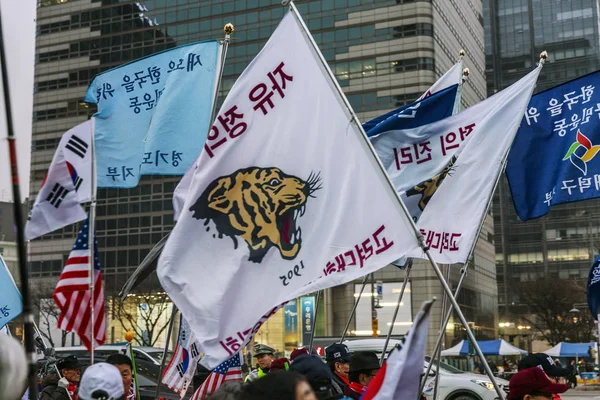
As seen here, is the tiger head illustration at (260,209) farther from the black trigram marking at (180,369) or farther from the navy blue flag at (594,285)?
the navy blue flag at (594,285)

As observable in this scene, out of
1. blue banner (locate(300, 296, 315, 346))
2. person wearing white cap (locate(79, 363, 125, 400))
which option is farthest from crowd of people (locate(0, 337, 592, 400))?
blue banner (locate(300, 296, 315, 346))

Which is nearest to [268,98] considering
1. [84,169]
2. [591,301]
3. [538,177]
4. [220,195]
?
[220,195]

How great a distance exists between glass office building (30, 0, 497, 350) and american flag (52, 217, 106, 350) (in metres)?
50.8

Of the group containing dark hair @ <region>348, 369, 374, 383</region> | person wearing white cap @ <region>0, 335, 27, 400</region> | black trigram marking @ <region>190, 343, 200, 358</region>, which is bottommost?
dark hair @ <region>348, 369, 374, 383</region>

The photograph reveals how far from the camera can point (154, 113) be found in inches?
370

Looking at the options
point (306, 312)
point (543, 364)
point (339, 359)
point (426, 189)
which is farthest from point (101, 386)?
point (306, 312)

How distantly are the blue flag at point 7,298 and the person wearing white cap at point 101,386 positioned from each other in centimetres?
628

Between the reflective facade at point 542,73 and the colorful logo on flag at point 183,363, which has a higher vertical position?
the reflective facade at point 542,73

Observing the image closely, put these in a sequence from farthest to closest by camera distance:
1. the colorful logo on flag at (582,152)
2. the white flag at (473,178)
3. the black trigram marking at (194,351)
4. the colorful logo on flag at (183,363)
Answer: the colorful logo on flag at (582,152)
the colorful logo on flag at (183,363)
the white flag at (473,178)
the black trigram marking at (194,351)

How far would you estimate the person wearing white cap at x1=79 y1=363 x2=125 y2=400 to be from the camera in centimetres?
462

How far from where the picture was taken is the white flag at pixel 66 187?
728 cm

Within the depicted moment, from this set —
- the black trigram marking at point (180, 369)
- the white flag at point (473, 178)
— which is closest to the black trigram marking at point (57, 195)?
the black trigram marking at point (180, 369)

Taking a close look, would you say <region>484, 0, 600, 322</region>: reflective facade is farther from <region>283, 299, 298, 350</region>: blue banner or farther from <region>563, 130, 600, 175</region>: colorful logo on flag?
<region>563, 130, 600, 175</region>: colorful logo on flag

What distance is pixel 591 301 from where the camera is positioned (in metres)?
9.52
